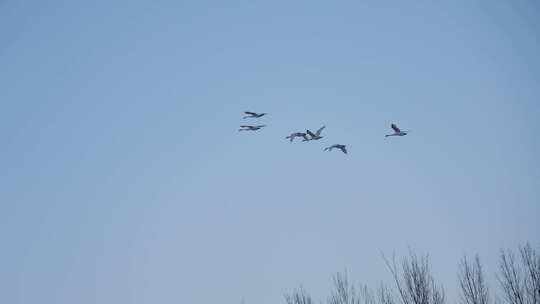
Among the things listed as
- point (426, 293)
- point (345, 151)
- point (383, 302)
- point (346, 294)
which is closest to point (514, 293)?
point (426, 293)

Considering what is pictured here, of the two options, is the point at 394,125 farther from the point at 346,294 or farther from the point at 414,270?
the point at 346,294

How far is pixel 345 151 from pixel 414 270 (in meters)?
6.61

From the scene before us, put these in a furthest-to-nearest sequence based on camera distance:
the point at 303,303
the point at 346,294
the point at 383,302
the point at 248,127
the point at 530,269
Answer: the point at 303,303
the point at 346,294
the point at 383,302
the point at 530,269
the point at 248,127

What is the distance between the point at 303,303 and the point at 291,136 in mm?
13257

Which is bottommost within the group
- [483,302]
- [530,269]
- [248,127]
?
[483,302]

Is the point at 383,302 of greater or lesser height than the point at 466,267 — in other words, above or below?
below

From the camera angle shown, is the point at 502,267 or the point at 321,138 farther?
the point at 502,267

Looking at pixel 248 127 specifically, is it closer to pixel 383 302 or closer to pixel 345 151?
pixel 345 151

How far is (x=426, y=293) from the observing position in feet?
61.5

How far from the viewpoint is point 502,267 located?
19328 mm

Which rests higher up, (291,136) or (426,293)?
(291,136)

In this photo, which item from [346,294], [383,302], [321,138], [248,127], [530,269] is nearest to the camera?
[321,138]

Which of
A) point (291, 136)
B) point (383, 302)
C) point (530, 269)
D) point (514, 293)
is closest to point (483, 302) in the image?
point (514, 293)

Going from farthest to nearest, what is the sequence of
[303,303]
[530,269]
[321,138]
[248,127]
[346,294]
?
[303,303]
[346,294]
[530,269]
[248,127]
[321,138]
